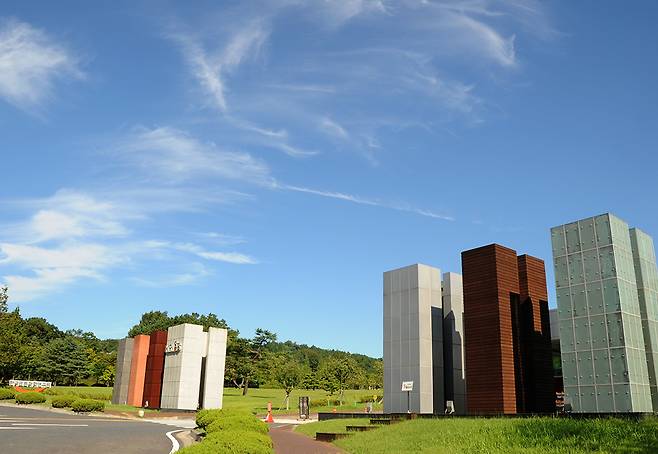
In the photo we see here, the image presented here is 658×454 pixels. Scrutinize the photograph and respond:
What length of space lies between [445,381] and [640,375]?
13659 mm

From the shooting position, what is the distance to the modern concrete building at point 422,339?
3170 centimetres

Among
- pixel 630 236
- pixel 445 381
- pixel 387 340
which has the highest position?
pixel 630 236

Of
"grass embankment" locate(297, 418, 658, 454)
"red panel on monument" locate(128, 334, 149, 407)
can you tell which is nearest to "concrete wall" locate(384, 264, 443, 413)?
"grass embankment" locate(297, 418, 658, 454)

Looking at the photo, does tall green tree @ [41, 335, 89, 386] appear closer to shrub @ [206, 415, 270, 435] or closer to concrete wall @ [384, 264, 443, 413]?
concrete wall @ [384, 264, 443, 413]

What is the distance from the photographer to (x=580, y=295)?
22.5 metres

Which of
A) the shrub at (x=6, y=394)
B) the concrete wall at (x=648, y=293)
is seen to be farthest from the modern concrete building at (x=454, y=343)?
the shrub at (x=6, y=394)

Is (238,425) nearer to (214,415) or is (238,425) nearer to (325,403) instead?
(214,415)

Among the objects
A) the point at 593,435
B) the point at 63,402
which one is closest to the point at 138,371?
the point at 63,402

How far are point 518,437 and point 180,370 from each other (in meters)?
40.3

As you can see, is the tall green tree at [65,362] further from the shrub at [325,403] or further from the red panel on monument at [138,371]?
the shrub at [325,403]

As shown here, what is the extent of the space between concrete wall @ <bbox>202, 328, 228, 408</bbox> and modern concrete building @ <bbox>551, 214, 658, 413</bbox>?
37074 mm

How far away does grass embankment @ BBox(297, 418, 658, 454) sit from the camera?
13.8 metres

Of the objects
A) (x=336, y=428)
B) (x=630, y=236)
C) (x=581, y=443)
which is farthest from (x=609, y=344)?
(x=336, y=428)

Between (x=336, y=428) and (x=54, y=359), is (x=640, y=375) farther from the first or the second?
(x=54, y=359)
